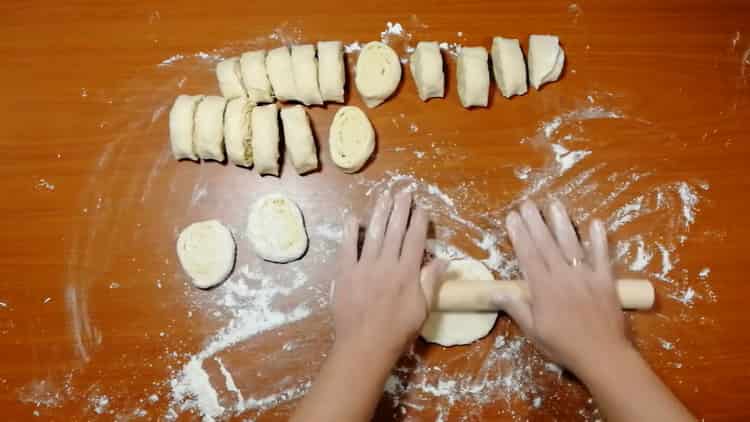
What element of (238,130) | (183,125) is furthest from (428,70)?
(183,125)

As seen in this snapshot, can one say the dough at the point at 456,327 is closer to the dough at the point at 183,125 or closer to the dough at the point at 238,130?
the dough at the point at 238,130

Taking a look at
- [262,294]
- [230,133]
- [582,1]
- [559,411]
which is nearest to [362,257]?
[262,294]

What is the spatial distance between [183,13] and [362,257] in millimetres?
725

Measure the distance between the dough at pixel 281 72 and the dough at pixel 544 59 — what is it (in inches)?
21.0

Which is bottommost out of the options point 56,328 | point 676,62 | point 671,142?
point 56,328

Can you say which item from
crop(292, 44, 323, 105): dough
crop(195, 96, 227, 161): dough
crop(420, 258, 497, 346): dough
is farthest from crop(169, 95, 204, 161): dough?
crop(420, 258, 497, 346): dough

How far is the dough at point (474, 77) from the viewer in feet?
4.17

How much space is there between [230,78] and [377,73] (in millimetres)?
324

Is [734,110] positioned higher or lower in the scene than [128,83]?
lower

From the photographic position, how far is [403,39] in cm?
135

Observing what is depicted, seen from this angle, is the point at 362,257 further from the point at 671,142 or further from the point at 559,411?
the point at 671,142

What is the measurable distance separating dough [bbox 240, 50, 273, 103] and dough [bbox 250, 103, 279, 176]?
45mm

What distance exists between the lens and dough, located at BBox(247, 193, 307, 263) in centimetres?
124

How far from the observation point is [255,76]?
1274mm
